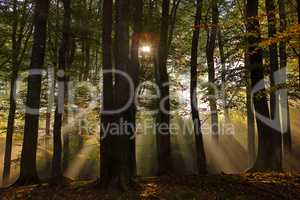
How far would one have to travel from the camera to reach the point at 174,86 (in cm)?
2630

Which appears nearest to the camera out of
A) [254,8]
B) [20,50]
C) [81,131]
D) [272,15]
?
[272,15]

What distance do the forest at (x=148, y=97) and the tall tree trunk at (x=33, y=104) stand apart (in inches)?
1.6

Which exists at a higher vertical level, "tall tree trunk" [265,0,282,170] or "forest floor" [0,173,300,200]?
"tall tree trunk" [265,0,282,170]

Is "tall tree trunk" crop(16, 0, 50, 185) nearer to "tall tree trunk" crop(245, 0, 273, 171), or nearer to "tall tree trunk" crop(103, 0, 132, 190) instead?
"tall tree trunk" crop(103, 0, 132, 190)

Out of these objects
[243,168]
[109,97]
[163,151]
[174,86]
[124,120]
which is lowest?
[243,168]

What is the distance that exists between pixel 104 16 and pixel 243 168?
16.7 meters

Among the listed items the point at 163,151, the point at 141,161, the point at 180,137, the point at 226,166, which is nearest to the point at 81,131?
the point at 141,161

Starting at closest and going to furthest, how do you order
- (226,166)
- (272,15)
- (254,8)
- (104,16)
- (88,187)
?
(88,187) < (104,16) < (272,15) < (254,8) < (226,166)

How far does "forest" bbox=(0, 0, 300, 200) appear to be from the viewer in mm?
11039

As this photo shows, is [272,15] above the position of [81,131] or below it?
above

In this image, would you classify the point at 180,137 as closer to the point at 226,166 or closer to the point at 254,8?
the point at 226,166

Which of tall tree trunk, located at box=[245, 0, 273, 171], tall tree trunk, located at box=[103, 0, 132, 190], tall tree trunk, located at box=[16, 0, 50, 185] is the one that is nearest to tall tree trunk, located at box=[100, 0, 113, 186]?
tall tree trunk, located at box=[103, 0, 132, 190]

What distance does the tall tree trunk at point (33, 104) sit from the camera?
545 inches

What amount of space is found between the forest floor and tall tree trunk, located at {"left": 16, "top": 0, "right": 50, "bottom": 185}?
1542mm
